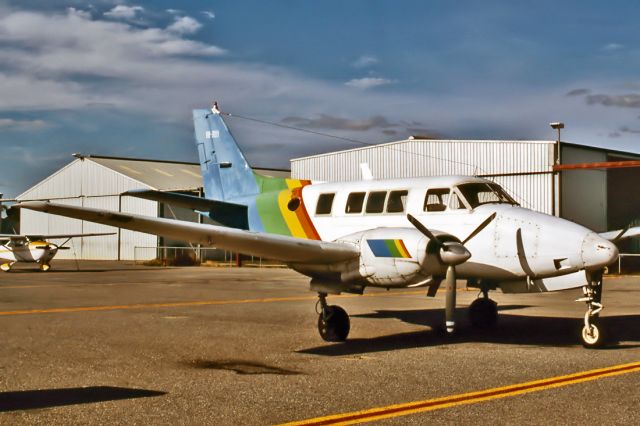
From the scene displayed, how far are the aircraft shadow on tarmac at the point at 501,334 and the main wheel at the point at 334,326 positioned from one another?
22 centimetres

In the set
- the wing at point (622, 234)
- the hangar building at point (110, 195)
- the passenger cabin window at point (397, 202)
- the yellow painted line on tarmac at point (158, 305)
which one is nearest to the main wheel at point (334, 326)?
the passenger cabin window at point (397, 202)

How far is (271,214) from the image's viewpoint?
16188mm

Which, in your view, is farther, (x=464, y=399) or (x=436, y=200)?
(x=436, y=200)

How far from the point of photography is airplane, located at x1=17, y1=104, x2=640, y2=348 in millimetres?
11898

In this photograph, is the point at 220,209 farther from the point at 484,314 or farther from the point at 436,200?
the point at 484,314

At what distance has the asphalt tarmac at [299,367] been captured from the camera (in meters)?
7.79

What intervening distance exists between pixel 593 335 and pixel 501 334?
2668 millimetres

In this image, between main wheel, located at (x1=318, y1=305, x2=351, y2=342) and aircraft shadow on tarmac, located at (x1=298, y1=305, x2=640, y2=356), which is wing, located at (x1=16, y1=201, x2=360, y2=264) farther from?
aircraft shadow on tarmac, located at (x1=298, y1=305, x2=640, y2=356)

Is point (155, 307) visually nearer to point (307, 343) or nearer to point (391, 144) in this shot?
point (307, 343)

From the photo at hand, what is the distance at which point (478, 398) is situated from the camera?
331 inches

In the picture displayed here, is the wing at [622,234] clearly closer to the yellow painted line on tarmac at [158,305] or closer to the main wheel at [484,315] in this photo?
the main wheel at [484,315]

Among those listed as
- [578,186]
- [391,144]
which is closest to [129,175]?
[391,144]

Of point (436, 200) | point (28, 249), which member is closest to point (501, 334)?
point (436, 200)

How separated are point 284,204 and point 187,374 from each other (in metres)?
6.45
